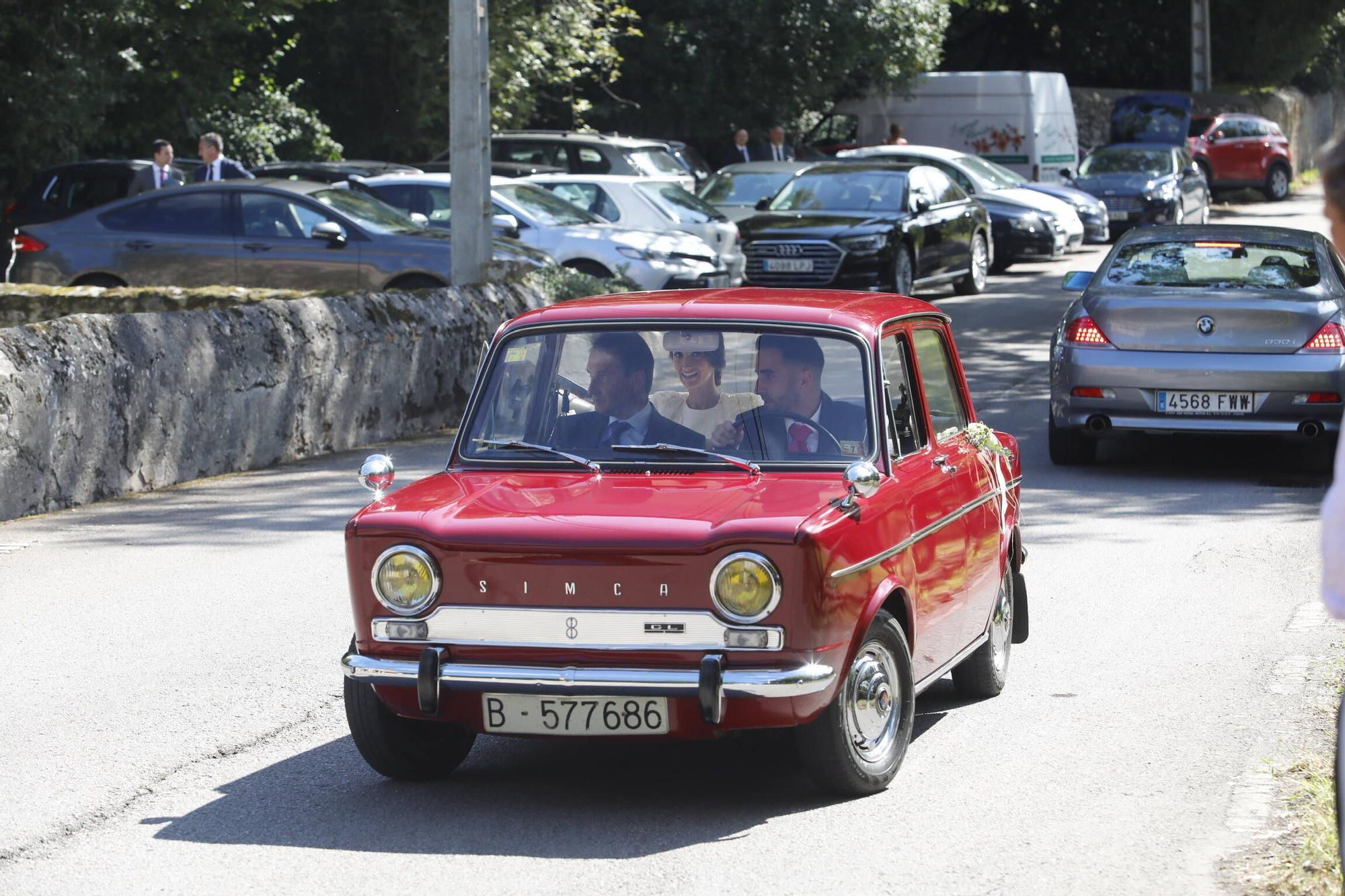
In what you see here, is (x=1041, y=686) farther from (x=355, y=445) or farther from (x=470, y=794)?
(x=355, y=445)

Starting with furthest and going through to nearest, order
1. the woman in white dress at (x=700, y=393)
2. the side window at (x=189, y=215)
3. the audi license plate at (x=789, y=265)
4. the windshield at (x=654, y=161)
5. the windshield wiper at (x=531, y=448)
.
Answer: the windshield at (x=654, y=161) → the audi license plate at (x=789, y=265) → the side window at (x=189, y=215) → the woman in white dress at (x=700, y=393) → the windshield wiper at (x=531, y=448)

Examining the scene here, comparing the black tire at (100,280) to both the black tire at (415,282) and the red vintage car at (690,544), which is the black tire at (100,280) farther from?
the red vintage car at (690,544)

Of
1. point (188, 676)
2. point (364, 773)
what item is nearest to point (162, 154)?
point (188, 676)

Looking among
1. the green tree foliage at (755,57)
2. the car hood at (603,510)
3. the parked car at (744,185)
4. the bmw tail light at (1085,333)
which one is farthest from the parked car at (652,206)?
the car hood at (603,510)

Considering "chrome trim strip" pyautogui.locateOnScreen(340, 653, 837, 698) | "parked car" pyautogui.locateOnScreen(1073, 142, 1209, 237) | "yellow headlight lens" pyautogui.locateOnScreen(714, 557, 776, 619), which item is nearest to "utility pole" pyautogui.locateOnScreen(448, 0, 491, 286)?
"chrome trim strip" pyautogui.locateOnScreen(340, 653, 837, 698)

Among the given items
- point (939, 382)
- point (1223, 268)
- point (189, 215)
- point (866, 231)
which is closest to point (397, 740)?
point (939, 382)

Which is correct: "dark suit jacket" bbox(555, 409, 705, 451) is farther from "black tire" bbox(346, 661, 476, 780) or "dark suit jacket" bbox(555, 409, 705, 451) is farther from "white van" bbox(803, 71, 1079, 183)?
"white van" bbox(803, 71, 1079, 183)

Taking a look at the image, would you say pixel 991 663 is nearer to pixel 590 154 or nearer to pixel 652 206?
pixel 652 206

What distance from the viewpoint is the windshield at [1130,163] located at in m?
33.4

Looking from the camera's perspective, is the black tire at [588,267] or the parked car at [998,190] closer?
the black tire at [588,267]

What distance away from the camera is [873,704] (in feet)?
18.3

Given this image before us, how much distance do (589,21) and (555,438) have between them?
27504 millimetres

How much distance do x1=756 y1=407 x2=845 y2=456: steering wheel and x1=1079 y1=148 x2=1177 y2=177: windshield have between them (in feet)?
93.4

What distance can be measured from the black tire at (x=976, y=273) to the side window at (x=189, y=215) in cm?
990
